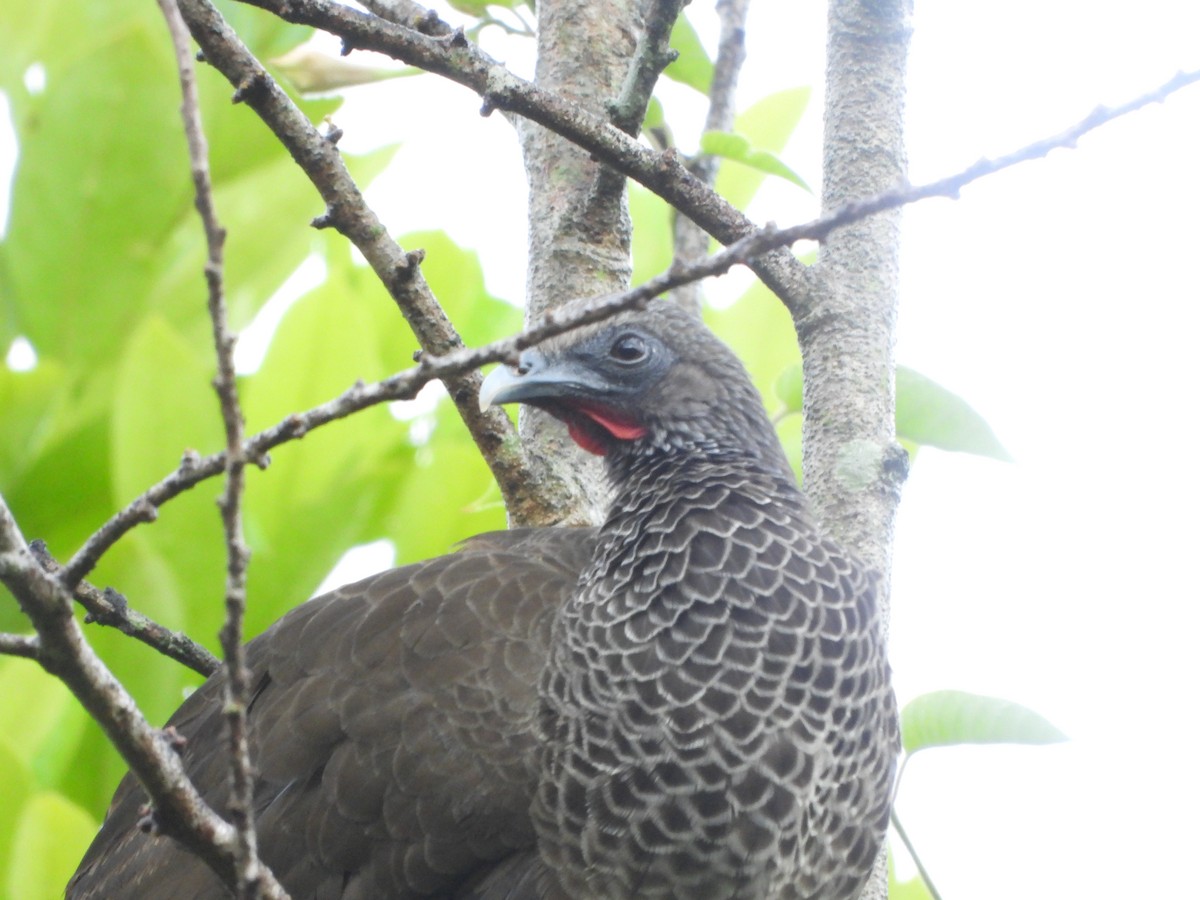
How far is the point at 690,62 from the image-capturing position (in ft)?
12.9

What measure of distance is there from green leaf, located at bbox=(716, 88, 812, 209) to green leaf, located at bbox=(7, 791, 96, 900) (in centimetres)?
293

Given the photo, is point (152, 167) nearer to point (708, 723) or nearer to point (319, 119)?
point (319, 119)

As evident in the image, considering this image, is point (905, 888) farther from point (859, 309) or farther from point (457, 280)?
point (457, 280)

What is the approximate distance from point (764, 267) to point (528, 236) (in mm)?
943

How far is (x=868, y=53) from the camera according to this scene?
347cm

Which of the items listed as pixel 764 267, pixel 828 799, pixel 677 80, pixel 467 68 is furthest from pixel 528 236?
pixel 828 799

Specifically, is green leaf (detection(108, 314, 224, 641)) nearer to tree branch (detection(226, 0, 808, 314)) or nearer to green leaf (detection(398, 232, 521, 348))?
green leaf (detection(398, 232, 521, 348))

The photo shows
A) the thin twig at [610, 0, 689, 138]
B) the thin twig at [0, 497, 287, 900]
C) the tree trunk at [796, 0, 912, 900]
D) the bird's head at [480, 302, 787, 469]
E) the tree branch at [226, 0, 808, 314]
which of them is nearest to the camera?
the thin twig at [0, 497, 287, 900]

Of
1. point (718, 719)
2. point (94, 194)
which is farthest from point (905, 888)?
point (94, 194)

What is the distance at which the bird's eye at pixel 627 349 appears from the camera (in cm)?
345

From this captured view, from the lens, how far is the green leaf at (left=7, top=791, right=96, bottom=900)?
12.9ft

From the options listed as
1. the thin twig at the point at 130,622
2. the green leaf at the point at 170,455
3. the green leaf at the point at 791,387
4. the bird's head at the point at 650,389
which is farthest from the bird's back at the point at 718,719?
the green leaf at the point at 170,455

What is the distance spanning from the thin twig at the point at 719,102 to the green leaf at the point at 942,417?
2.49 ft

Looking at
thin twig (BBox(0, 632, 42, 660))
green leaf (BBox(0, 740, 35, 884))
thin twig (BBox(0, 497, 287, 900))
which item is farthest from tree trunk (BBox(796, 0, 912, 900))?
green leaf (BBox(0, 740, 35, 884))
